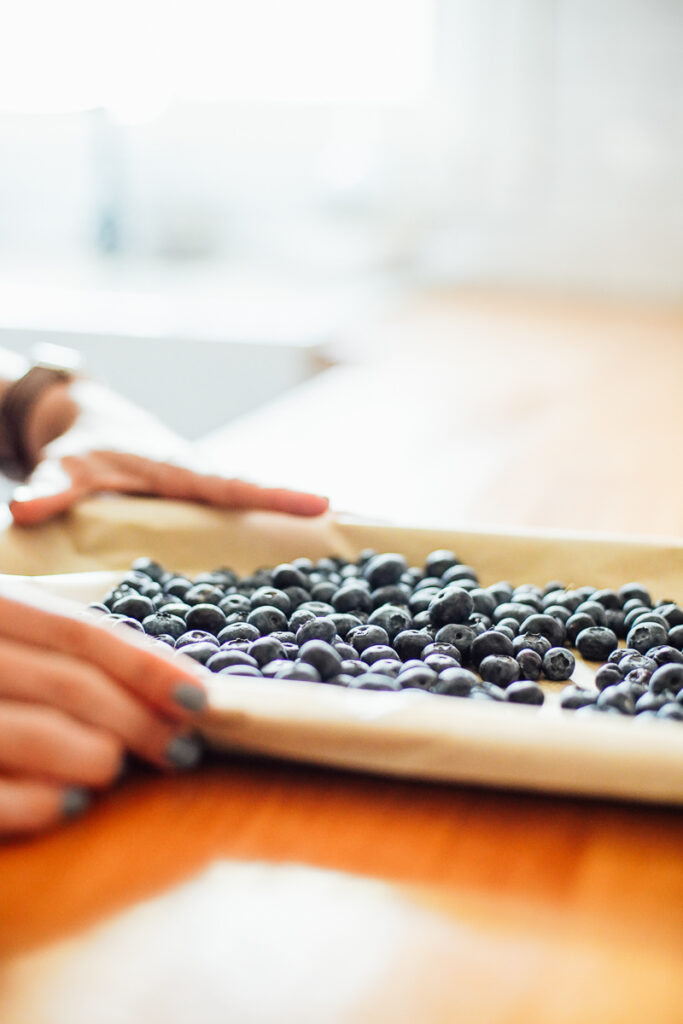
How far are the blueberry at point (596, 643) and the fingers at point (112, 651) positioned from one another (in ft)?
1.17

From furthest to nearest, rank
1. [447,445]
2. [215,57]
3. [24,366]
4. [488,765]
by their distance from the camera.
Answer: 1. [215,57]
2. [447,445]
3. [24,366]
4. [488,765]

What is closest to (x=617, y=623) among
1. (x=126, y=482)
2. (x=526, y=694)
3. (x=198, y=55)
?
(x=526, y=694)

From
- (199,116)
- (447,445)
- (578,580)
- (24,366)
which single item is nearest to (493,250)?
(199,116)

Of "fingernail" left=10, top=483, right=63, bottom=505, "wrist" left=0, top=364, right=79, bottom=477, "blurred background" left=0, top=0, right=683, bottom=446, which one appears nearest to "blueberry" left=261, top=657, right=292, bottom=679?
"fingernail" left=10, top=483, right=63, bottom=505

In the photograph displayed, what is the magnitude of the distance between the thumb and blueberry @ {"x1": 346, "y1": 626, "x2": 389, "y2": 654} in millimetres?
407

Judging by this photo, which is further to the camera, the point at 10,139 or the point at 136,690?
the point at 10,139

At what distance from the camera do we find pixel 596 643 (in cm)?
89

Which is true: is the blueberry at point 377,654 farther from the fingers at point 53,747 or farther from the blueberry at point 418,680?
the fingers at point 53,747

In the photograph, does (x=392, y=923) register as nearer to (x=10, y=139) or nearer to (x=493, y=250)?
(x=493, y=250)

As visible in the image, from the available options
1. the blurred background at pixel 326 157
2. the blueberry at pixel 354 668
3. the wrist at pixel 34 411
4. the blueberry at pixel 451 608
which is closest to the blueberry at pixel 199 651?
the blueberry at pixel 354 668

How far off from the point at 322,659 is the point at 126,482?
0.50m

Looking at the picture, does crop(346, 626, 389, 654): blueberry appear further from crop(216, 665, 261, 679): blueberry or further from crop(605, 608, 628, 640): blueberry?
crop(605, 608, 628, 640): blueberry

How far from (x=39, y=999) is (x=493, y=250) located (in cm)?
328

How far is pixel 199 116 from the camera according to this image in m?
3.90
